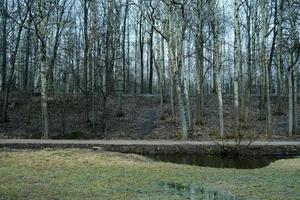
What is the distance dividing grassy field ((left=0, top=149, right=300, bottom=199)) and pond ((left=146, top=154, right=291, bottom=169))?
1253 millimetres

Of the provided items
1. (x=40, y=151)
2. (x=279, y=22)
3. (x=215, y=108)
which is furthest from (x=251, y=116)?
(x=40, y=151)

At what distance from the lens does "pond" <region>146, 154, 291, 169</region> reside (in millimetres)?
16781

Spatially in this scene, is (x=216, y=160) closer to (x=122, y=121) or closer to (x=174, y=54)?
(x=174, y=54)

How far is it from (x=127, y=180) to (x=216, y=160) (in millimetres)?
7088

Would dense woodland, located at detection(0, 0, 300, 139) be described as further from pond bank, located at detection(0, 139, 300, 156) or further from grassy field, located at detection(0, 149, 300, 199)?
grassy field, located at detection(0, 149, 300, 199)

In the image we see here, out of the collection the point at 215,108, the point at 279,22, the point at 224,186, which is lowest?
the point at 224,186

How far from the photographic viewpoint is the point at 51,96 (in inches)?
1419

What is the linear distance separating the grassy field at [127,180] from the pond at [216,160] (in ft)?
4.11

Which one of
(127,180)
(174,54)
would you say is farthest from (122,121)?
(127,180)

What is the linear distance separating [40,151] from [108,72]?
505 inches

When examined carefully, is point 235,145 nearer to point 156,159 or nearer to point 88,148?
point 156,159

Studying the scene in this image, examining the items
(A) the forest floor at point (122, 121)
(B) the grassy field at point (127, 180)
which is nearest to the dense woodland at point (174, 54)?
(A) the forest floor at point (122, 121)

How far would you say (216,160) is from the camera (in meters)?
18.0

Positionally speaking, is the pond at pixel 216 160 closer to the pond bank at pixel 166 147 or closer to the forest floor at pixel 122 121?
the pond bank at pixel 166 147
